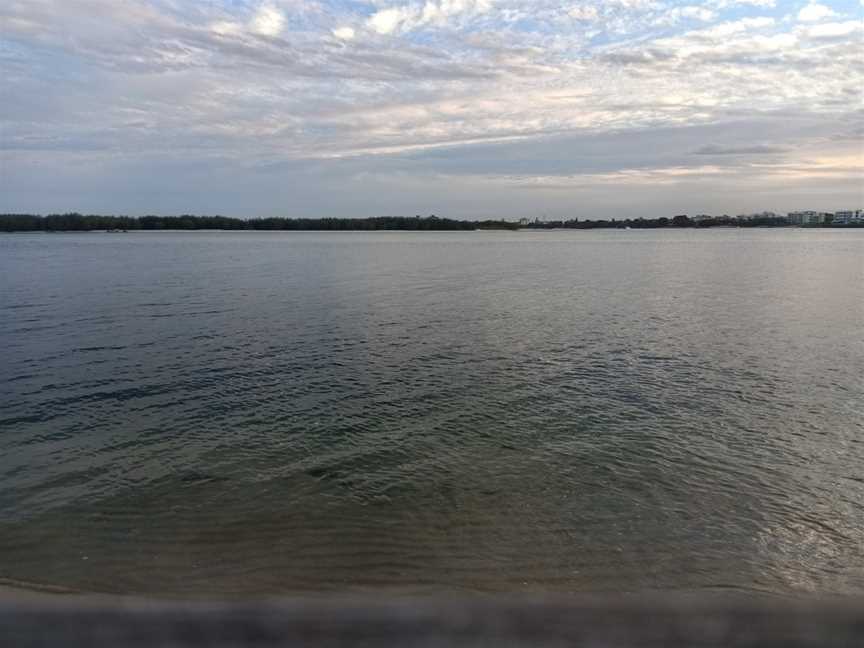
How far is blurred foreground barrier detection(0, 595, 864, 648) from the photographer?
56.2 inches

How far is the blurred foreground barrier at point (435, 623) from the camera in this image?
1429mm

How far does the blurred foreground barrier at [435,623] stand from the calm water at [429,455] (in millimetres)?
8788

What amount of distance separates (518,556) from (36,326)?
102 ft

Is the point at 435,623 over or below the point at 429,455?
over

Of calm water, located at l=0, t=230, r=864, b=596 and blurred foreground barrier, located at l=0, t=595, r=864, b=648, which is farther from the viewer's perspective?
calm water, located at l=0, t=230, r=864, b=596

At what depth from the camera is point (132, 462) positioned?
14539 mm

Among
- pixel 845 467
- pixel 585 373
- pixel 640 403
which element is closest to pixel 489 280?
pixel 585 373

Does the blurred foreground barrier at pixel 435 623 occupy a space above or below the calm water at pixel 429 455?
above

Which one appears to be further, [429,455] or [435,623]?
[429,455]

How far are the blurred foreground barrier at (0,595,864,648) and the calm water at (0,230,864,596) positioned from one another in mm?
8788

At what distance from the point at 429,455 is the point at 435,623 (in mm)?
13768

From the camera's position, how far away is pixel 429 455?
1503cm

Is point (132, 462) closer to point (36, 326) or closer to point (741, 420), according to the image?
point (741, 420)

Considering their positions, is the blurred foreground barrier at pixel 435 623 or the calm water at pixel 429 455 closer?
the blurred foreground barrier at pixel 435 623
